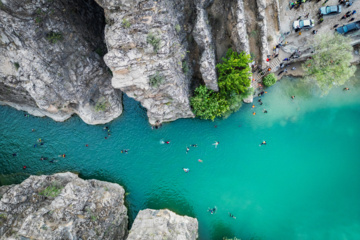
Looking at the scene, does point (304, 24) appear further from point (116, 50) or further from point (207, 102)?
point (116, 50)

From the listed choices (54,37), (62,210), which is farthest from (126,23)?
(62,210)

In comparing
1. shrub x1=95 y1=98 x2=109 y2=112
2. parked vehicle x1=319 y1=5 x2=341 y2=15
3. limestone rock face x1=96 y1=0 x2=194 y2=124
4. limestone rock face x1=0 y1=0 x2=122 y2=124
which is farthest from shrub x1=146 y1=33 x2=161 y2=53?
parked vehicle x1=319 y1=5 x2=341 y2=15

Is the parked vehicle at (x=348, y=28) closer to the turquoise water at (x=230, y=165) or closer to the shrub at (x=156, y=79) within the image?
the turquoise water at (x=230, y=165)

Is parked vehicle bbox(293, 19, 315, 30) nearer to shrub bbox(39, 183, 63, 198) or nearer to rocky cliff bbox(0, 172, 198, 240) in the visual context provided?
rocky cliff bbox(0, 172, 198, 240)

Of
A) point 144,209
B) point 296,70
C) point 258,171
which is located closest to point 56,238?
point 144,209

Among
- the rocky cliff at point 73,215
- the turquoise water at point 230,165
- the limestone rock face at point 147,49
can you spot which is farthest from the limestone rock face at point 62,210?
the limestone rock face at point 147,49
